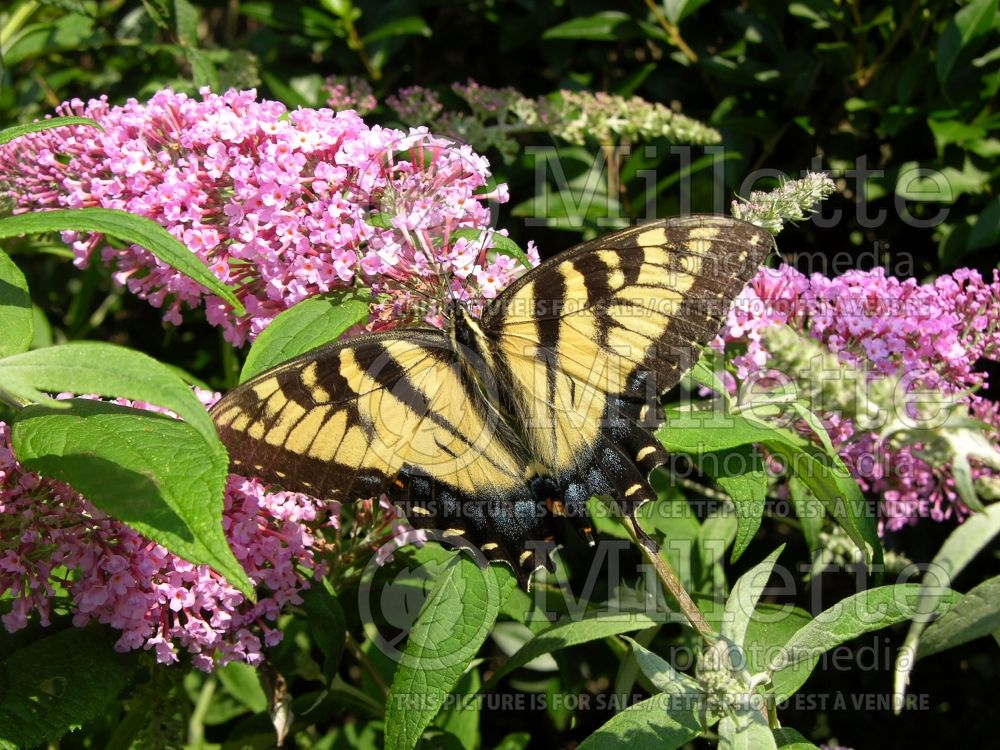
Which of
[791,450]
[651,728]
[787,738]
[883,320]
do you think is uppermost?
[883,320]

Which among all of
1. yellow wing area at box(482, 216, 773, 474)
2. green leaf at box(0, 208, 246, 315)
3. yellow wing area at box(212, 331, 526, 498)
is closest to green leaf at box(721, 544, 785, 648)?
yellow wing area at box(482, 216, 773, 474)

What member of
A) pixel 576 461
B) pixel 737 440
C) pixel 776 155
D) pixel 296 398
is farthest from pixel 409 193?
pixel 776 155

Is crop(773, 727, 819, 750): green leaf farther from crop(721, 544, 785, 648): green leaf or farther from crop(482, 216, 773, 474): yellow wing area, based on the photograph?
crop(482, 216, 773, 474): yellow wing area

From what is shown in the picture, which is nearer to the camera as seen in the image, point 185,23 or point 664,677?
point 664,677

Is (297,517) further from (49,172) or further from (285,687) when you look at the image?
(49,172)

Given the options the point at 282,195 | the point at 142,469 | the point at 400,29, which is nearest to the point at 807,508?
the point at 282,195

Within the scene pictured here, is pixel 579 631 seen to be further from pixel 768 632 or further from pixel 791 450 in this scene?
pixel 791 450

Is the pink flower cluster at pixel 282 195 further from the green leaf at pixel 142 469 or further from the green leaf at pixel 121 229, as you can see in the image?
the green leaf at pixel 142 469
